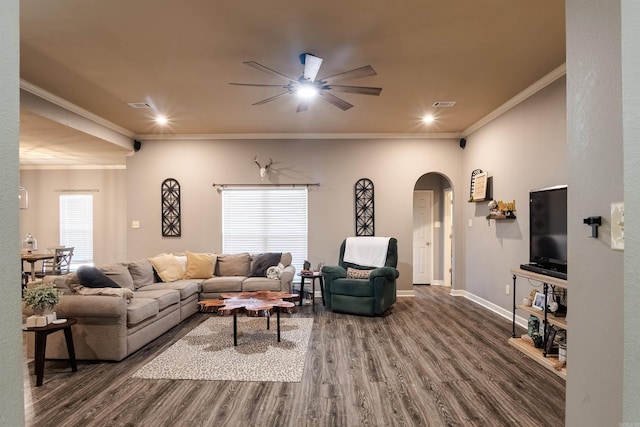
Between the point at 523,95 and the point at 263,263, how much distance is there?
13.9 feet

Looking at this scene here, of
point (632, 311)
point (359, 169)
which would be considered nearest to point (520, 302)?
point (359, 169)

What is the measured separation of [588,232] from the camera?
3.52 feet

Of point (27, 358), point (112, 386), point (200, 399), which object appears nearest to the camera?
point (200, 399)

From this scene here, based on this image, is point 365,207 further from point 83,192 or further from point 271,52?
point 83,192

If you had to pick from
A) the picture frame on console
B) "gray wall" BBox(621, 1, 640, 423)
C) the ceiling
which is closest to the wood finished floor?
the picture frame on console

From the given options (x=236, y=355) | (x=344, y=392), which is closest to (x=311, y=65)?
(x=344, y=392)

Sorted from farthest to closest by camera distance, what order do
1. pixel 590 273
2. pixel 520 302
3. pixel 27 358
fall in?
pixel 520 302 → pixel 27 358 → pixel 590 273

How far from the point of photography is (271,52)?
9.87ft

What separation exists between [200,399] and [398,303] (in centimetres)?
358

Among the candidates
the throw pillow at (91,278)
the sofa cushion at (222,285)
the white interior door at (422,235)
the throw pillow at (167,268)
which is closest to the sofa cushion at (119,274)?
the throw pillow at (91,278)

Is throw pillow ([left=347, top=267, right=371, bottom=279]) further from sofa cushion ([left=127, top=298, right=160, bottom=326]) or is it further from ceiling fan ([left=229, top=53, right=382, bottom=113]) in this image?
sofa cushion ([left=127, top=298, right=160, bottom=326])

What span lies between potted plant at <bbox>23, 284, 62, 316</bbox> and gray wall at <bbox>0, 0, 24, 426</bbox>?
2673mm

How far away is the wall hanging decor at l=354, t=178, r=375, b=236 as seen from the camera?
5.80 meters

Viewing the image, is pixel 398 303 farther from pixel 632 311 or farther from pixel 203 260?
pixel 632 311
